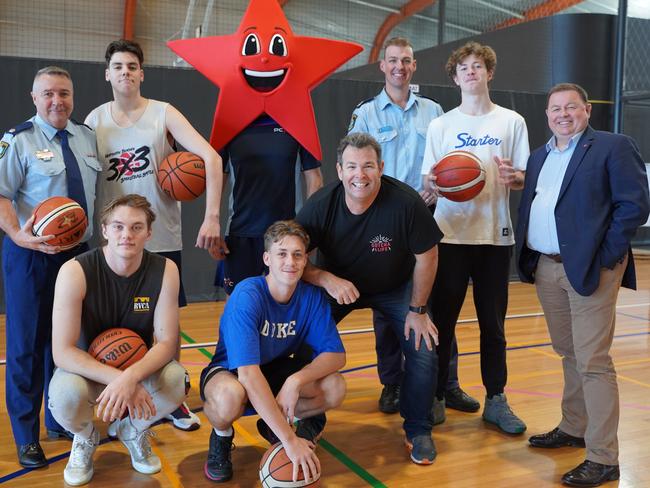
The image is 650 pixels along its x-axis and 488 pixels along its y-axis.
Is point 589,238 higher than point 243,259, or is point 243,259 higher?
point 589,238

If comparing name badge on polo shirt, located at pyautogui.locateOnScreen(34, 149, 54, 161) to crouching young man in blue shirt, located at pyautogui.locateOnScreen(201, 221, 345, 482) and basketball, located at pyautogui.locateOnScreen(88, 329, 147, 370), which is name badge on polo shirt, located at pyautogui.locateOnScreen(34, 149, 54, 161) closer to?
basketball, located at pyautogui.locateOnScreen(88, 329, 147, 370)

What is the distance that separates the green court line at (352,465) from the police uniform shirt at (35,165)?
4.63 feet

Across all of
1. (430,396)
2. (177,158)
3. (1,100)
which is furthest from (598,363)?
(1,100)

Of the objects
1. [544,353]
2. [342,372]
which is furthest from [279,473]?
[544,353]

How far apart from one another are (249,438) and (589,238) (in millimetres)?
1726

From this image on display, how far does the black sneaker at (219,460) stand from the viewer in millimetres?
2578

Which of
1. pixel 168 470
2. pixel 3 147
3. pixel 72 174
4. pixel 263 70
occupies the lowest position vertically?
pixel 168 470

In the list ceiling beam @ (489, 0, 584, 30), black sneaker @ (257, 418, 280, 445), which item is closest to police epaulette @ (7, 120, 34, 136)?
black sneaker @ (257, 418, 280, 445)

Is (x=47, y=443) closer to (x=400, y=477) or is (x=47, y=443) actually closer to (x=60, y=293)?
(x=60, y=293)

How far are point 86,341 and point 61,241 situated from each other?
0.40 meters

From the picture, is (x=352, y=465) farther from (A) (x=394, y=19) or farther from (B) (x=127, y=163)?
(A) (x=394, y=19)

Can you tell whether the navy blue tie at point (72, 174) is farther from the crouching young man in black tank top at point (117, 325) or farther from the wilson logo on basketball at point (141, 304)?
the wilson logo on basketball at point (141, 304)

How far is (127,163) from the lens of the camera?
2877mm

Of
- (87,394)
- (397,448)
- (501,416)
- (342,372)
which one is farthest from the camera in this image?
(342,372)
